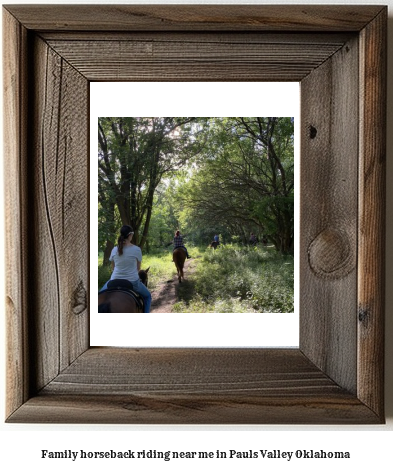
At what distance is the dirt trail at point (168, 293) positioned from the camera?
69 centimetres

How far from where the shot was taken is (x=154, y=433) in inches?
27.6

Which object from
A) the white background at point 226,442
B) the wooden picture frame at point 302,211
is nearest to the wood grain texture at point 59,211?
the wooden picture frame at point 302,211

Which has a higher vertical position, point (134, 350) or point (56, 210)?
point (56, 210)

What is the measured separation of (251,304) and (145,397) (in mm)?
216

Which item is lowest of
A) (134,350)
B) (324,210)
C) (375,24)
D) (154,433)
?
(154,433)

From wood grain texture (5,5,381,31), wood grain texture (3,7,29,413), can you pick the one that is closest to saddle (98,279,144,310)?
wood grain texture (3,7,29,413)

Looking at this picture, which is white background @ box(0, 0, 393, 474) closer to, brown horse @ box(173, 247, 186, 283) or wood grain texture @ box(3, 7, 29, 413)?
wood grain texture @ box(3, 7, 29, 413)

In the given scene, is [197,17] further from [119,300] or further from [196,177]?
[119,300]

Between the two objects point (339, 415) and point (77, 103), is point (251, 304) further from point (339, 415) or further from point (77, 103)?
point (77, 103)

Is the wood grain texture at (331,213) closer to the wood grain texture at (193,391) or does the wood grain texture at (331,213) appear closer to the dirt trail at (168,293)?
the wood grain texture at (193,391)

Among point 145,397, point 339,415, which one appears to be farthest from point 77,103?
point 339,415

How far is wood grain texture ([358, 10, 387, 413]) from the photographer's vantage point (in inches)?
25.5

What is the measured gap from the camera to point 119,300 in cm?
69

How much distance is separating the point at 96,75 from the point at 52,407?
51cm
